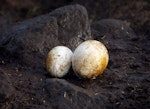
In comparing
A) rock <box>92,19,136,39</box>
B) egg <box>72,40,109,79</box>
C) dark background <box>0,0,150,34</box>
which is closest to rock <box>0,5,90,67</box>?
rock <box>92,19,136,39</box>

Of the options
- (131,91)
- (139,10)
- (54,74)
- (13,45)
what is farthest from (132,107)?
(139,10)

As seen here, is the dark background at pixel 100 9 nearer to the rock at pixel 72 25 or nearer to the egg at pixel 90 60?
the rock at pixel 72 25

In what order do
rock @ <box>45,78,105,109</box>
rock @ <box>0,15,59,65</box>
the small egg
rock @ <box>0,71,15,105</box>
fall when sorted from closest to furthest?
1. rock @ <box>0,71,15,105</box>
2. rock @ <box>45,78,105,109</box>
3. the small egg
4. rock @ <box>0,15,59,65</box>

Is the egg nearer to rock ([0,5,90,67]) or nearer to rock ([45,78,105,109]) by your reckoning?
rock ([45,78,105,109])

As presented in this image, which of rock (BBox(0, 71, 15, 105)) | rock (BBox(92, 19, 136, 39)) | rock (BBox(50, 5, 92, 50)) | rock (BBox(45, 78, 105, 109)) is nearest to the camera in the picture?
rock (BBox(0, 71, 15, 105))

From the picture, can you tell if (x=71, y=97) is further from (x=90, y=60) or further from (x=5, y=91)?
(x=5, y=91)

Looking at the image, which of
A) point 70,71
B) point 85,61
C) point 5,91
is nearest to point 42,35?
point 70,71

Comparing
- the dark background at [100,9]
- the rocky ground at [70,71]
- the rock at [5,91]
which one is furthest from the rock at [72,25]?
the dark background at [100,9]
